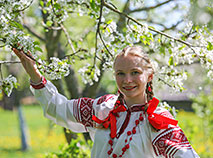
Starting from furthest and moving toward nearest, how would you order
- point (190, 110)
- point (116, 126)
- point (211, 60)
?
1. point (190, 110)
2. point (211, 60)
3. point (116, 126)

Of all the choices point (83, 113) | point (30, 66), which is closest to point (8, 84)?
point (30, 66)

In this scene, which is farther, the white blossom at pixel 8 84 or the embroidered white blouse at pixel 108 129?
the white blossom at pixel 8 84

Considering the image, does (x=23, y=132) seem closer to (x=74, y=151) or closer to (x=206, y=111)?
(x=206, y=111)

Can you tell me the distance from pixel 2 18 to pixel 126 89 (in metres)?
0.97

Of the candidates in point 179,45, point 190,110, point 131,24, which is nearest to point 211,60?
point 179,45

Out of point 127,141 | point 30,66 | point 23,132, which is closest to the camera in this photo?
point 127,141

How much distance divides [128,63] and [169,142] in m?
0.54

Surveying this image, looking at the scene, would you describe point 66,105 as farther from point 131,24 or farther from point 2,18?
point 131,24

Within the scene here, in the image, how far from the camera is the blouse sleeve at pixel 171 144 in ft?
5.98

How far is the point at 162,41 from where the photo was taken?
2.74 meters

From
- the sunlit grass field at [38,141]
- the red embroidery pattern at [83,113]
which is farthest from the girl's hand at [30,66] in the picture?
the sunlit grass field at [38,141]

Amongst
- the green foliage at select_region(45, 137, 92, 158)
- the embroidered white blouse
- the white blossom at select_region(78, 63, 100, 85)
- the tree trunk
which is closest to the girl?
the embroidered white blouse

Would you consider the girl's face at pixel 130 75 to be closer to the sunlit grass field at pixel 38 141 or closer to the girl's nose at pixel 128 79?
the girl's nose at pixel 128 79

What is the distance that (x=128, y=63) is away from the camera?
2012mm
